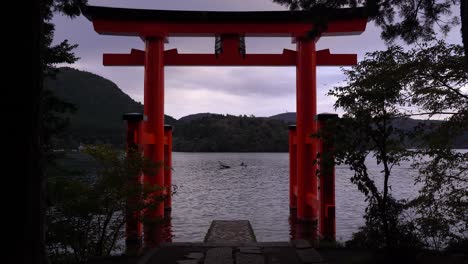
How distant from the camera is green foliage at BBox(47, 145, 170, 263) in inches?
244

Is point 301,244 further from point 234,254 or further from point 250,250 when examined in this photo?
point 234,254

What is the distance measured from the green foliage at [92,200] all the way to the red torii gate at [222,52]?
311cm

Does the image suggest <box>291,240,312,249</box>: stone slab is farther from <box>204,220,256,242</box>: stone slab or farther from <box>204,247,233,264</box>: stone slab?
<box>204,220,256,242</box>: stone slab

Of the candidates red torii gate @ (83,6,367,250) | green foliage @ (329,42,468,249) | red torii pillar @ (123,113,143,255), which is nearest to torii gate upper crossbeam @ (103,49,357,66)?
red torii gate @ (83,6,367,250)

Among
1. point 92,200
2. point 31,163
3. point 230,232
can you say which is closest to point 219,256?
point 92,200

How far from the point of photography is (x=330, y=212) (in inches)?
361

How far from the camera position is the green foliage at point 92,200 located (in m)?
6.19

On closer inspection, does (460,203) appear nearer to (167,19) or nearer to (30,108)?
(30,108)

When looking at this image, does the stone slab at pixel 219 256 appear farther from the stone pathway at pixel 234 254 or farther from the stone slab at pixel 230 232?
the stone slab at pixel 230 232

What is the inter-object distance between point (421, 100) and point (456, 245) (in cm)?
212

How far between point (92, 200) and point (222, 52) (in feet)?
21.0

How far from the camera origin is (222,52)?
37.3 ft

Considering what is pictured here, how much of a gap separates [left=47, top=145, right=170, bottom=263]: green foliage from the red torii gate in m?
3.11

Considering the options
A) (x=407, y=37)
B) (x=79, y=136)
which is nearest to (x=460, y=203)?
(x=407, y=37)
